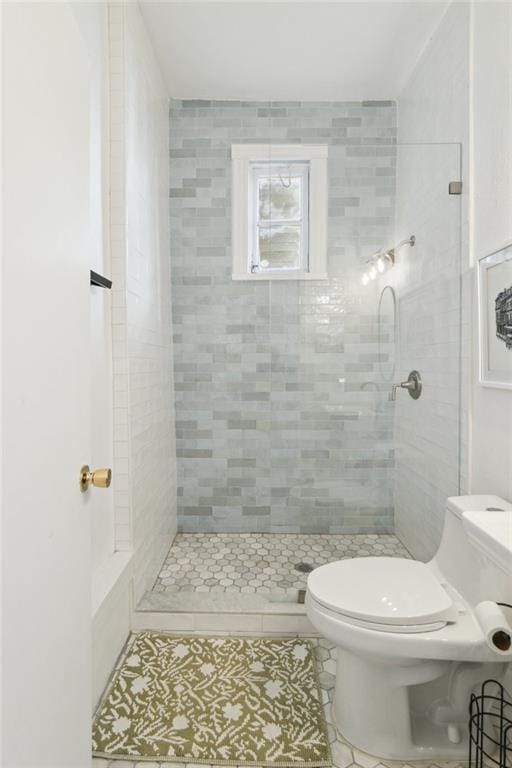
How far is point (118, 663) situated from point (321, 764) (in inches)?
30.6

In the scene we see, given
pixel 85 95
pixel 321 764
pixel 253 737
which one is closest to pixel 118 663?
pixel 253 737

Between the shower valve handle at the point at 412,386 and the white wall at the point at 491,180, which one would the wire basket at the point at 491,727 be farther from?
the shower valve handle at the point at 412,386

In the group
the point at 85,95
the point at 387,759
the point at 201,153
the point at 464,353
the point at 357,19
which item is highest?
the point at 357,19

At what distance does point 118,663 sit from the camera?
1.63 meters

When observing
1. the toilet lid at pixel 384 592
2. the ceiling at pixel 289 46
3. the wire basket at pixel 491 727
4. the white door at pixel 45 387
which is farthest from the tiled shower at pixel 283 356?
the white door at pixel 45 387

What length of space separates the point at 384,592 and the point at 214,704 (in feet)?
2.23

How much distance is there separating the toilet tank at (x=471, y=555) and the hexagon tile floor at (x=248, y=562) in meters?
0.50

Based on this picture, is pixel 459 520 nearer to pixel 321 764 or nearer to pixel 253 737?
pixel 321 764

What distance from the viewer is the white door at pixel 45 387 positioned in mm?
636

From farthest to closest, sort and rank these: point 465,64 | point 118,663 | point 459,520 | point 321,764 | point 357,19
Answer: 1. point 357,19
2. point 465,64
3. point 118,663
4. point 459,520
5. point 321,764

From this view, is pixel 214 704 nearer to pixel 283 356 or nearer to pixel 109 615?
pixel 109 615

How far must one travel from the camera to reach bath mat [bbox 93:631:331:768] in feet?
4.25

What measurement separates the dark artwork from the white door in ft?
4.23

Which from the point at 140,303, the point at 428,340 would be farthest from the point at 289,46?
the point at 428,340
